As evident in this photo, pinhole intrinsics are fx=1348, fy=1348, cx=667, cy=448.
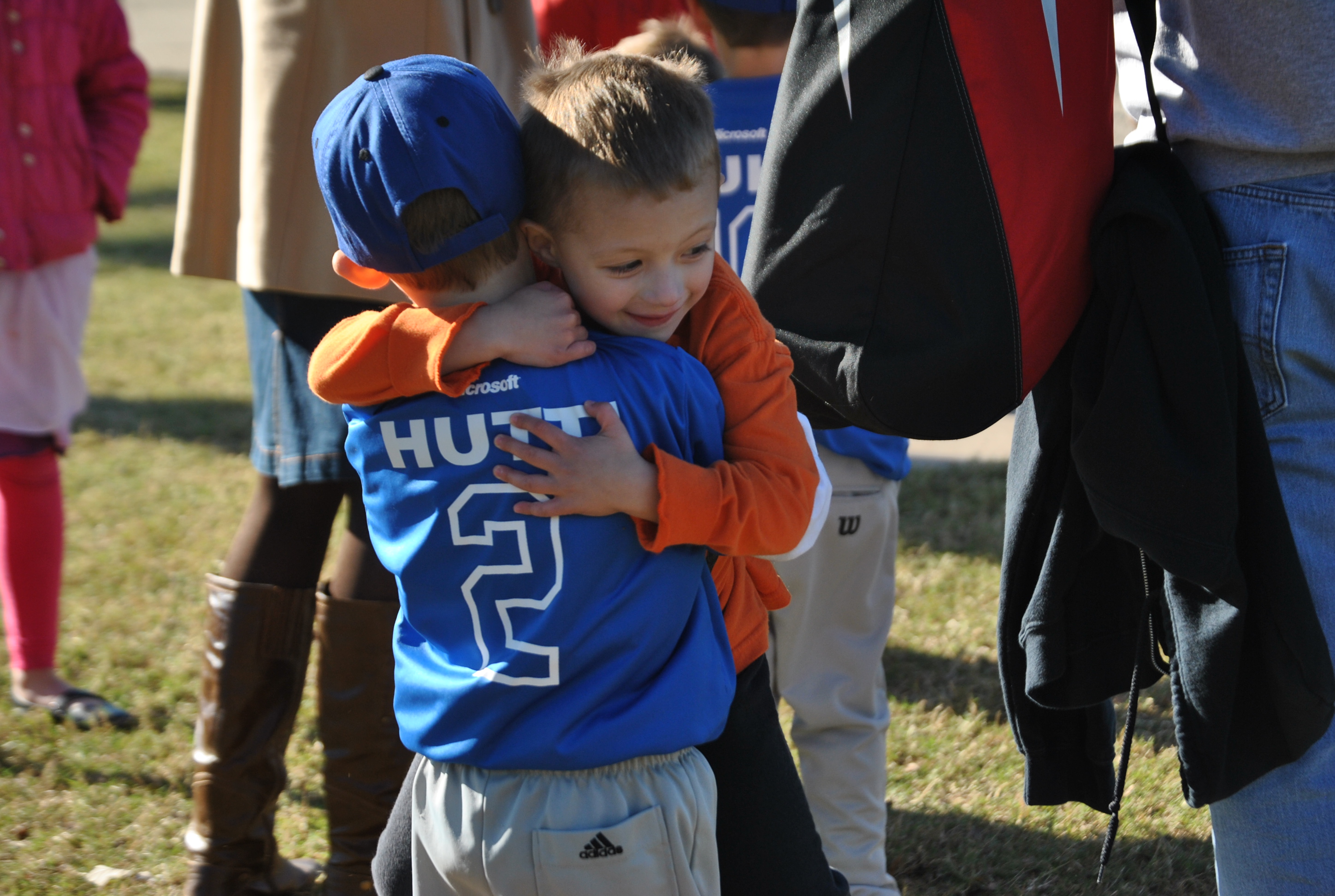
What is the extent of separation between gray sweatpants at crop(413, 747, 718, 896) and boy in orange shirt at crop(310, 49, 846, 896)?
8.7 inches

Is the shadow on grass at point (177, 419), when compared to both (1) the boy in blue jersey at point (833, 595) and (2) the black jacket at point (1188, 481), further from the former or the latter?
(2) the black jacket at point (1188, 481)

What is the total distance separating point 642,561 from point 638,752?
0.22m

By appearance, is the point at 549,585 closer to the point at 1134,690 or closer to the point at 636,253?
the point at 636,253

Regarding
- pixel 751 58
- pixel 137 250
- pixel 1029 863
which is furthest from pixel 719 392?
pixel 137 250

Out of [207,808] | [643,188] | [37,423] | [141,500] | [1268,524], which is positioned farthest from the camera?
→ [141,500]

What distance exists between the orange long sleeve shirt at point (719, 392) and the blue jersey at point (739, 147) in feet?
4.03

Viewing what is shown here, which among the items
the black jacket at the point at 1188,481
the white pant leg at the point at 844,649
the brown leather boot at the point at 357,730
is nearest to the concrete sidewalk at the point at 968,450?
the white pant leg at the point at 844,649

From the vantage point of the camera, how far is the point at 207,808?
8.63 ft

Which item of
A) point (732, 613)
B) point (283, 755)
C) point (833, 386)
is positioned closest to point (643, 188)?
point (833, 386)

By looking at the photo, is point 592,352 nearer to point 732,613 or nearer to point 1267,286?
point 732,613

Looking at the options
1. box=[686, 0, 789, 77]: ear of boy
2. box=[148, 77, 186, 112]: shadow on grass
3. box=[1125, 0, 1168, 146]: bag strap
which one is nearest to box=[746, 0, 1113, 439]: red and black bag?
box=[1125, 0, 1168, 146]: bag strap

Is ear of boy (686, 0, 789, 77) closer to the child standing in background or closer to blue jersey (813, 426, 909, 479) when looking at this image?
blue jersey (813, 426, 909, 479)

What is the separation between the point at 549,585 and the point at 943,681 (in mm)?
2490

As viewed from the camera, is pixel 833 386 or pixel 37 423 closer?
pixel 833 386
